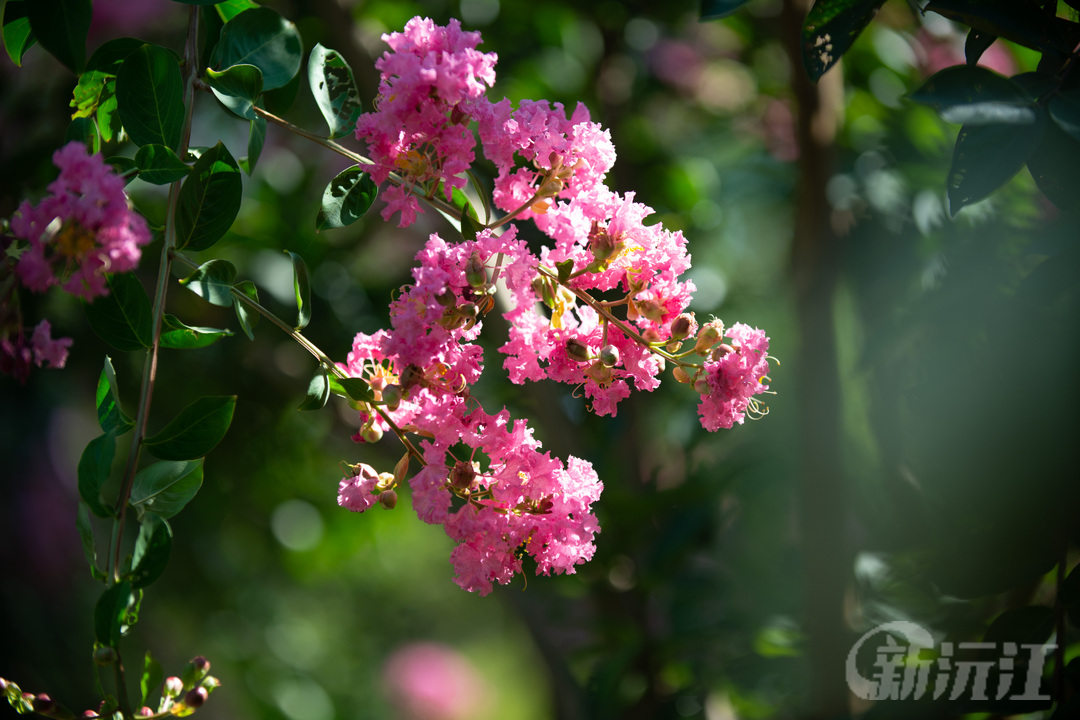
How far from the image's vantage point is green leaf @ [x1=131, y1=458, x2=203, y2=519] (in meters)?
0.55

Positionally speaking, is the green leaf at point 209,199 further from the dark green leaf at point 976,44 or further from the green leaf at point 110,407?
the dark green leaf at point 976,44

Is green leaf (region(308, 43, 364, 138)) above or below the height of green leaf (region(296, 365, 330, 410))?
above

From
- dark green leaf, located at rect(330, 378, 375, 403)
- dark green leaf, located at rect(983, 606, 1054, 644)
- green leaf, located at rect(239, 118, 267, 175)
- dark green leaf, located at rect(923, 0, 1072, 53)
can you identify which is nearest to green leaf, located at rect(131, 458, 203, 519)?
dark green leaf, located at rect(330, 378, 375, 403)

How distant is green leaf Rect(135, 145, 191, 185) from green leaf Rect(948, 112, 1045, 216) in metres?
0.52

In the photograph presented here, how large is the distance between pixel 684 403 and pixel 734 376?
1039mm

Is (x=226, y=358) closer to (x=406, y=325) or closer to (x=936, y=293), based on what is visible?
(x=406, y=325)

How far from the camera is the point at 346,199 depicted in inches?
22.8

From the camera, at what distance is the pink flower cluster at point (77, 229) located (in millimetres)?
424

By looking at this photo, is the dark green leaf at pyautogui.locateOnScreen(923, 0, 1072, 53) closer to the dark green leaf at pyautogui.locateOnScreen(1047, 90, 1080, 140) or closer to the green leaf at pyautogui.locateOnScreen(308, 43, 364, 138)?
the dark green leaf at pyautogui.locateOnScreen(1047, 90, 1080, 140)

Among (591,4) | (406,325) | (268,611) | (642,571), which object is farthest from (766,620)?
(268,611)

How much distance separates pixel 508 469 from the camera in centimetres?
58

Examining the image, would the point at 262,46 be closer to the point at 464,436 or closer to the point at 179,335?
the point at 179,335

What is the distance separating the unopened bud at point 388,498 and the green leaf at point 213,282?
18 cm

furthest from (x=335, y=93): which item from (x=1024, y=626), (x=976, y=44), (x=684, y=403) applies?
(x=684, y=403)
